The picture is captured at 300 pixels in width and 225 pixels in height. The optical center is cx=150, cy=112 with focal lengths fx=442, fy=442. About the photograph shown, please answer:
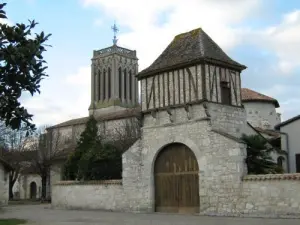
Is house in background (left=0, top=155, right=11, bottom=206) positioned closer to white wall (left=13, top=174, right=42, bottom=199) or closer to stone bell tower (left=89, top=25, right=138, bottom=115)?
white wall (left=13, top=174, right=42, bottom=199)

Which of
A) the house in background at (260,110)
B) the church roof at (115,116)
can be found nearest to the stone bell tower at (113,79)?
the church roof at (115,116)

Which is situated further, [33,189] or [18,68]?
[33,189]

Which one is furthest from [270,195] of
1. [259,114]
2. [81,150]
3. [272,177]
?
[259,114]

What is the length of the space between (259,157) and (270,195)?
2495 mm

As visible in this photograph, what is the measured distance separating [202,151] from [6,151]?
2523 centimetres

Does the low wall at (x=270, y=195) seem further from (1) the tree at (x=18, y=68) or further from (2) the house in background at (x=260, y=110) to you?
(2) the house in background at (x=260, y=110)

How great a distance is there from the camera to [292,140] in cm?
2286

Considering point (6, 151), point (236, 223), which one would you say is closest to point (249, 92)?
point (236, 223)

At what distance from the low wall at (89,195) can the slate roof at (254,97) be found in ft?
41.1

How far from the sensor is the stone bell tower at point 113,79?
73.8m

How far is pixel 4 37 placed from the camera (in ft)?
25.7

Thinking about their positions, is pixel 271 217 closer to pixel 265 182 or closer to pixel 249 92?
pixel 265 182

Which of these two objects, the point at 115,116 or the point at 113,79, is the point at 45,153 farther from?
the point at 113,79

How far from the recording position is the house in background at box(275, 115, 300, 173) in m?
22.7
